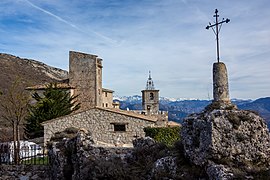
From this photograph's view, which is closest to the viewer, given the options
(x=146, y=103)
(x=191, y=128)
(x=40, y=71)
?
(x=191, y=128)

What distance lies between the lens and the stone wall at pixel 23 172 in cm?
1455

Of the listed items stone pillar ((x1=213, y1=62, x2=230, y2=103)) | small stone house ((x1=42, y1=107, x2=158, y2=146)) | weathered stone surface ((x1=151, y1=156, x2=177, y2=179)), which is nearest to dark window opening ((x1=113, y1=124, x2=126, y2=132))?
small stone house ((x1=42, y1=107, x2=158, y2=146))

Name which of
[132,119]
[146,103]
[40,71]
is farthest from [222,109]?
[40,71]

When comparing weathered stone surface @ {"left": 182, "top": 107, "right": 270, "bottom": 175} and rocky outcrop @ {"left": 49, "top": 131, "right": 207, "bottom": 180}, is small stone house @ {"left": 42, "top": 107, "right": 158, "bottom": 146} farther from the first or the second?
weathered stone surface @ {"left": 182, "top": 107, "right": 270, "bottom": 175}

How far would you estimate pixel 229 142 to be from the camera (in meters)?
6.66

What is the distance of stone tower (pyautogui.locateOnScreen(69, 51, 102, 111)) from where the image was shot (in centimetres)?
3725

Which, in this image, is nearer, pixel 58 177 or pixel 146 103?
pixel 58 177

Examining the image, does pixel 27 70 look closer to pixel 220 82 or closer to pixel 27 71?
pixel 27 71

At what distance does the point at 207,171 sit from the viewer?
6.40 metres

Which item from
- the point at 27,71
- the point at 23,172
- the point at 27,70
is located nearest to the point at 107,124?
the point at 23,172

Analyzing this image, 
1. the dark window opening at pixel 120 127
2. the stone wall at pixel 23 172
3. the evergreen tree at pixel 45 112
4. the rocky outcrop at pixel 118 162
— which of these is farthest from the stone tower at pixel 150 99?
the rocky outcrop at pixel 118 162

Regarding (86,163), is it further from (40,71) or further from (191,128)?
(40,71)

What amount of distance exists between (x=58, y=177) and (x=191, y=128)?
20.2 feet

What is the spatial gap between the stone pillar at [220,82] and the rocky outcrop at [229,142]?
190 centimetres
